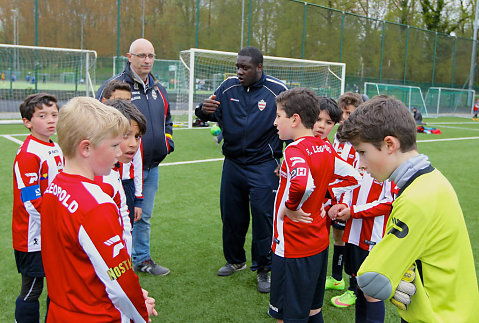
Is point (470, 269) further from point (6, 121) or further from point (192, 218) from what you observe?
point (6, 121)

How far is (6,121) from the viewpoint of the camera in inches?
612

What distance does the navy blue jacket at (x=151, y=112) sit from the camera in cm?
382

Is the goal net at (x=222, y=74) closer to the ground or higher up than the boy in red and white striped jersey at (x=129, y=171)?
higher up

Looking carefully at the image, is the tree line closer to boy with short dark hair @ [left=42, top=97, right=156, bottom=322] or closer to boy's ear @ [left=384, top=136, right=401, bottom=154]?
boy with short dark hair @ [left=42, top=97, right=156, bottom=322]

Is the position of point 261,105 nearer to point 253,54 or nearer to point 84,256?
point 253,54

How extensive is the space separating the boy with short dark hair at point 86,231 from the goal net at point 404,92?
27545 mm

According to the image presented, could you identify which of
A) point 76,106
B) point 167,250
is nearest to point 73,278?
point 76,106

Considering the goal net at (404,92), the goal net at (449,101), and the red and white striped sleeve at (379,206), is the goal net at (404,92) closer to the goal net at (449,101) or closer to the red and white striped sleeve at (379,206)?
the goal net at (449,101)

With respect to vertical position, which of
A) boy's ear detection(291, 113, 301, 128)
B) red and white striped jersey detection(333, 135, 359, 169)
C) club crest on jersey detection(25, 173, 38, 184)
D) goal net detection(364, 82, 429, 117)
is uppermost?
goal net detection(364, 82, 429, 117)

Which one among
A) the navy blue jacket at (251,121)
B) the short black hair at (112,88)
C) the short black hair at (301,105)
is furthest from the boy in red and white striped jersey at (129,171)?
the short black hair at (301,105)

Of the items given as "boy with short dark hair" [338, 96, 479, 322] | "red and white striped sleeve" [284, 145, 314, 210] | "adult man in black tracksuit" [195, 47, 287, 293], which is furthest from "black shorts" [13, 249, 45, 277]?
"boy with short dark hair" [338, 96, 479, 322]

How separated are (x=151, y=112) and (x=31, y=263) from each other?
1.70m

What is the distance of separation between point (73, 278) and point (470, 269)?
5.11 ft

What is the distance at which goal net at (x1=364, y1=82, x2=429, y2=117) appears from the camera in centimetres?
2791
